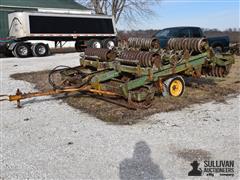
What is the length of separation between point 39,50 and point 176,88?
571 inches

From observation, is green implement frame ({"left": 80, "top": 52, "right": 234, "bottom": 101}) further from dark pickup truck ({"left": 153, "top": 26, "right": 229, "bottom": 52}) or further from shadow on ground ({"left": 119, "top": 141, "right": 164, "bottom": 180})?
dark pickup truck ({"left": 153, "top": 26, "right": 229, "bottom": 52})

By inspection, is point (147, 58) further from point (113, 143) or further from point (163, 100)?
point (113, 143)

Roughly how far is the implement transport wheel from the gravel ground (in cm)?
81

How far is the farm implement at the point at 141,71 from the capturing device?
21.1 ft

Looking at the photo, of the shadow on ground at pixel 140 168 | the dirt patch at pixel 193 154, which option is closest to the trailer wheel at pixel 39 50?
the shadow on ground at pixel 140 168

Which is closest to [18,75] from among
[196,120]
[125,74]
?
[125,74]

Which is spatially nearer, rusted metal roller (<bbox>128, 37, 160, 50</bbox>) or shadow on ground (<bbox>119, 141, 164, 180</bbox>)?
shadow on ground (<bbox>119, 141, 164, 180</bbox>)

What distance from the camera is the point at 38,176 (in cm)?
383

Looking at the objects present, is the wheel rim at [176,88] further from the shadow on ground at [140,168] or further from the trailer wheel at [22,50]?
the trailer wheel at [22,50]

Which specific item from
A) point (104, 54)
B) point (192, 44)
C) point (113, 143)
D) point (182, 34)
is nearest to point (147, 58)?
point (192, 44)

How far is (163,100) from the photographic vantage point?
7.05 m

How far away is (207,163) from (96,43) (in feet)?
61.5

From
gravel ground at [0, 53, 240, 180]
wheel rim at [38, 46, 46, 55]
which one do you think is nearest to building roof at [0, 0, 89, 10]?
wheel rim at [38, 46, 46, 55]

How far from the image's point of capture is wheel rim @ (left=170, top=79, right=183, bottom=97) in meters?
7.32
